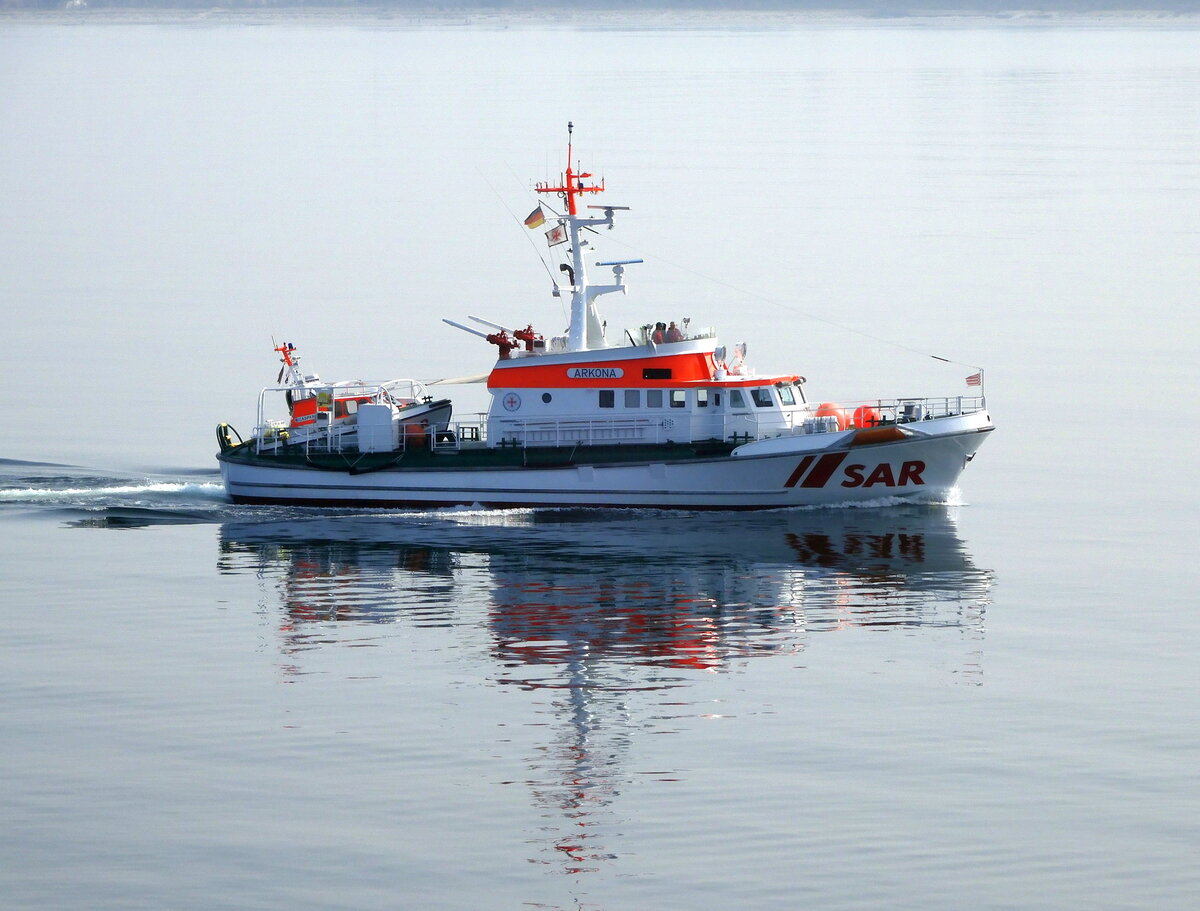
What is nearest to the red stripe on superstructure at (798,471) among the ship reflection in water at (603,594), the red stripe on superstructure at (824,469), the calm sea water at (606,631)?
the red stripe on superstructure at (824,469)

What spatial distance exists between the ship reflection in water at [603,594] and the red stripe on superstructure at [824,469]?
2.83 feet

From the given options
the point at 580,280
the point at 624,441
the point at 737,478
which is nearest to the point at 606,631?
the point at 737,478

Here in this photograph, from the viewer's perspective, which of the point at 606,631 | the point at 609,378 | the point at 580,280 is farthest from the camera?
the point at 580,280

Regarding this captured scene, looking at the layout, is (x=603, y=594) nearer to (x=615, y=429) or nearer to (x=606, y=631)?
(x=606, y=631)

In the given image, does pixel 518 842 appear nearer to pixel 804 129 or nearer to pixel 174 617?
pixel 174 617

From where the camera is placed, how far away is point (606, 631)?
128 ft

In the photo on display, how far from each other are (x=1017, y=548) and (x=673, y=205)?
66677 mm

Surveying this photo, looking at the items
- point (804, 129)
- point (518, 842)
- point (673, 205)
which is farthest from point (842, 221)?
point (518, 842)

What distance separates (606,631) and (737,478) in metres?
11.8

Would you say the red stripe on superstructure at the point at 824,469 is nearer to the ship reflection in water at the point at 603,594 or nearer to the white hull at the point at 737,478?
the white hull at the point at 737,478

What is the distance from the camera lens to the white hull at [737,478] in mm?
49312

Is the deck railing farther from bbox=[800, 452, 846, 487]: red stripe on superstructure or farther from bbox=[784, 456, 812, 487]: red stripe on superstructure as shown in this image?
bbox=[784, 456, 812, 487]: red stripe on superstructure

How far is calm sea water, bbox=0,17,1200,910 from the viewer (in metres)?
28.2

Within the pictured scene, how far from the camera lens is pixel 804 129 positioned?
16050cm
